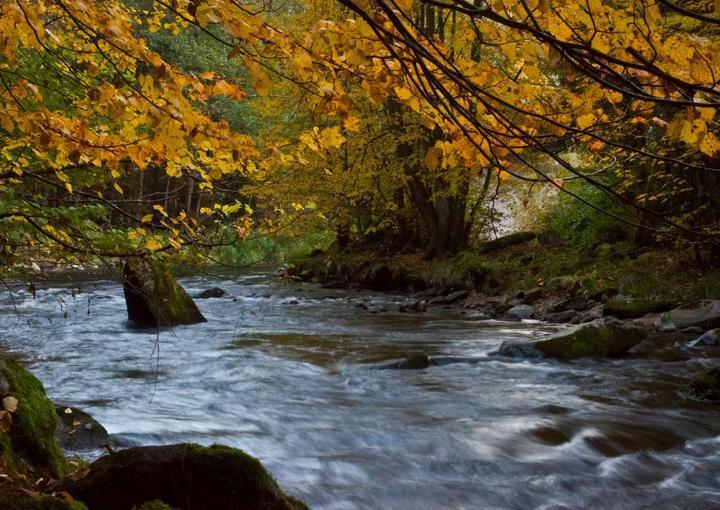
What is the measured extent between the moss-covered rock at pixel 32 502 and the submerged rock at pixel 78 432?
2070mm

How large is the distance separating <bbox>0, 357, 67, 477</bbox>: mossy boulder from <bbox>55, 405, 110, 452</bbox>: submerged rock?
0.72 meters

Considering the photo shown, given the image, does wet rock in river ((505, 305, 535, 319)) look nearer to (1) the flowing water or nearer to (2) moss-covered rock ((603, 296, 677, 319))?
(1) the flowing water

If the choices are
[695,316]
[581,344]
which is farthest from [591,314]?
[581,344]

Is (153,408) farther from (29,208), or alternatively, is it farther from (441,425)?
(441,425)

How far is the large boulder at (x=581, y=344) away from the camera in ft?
→ 25.4

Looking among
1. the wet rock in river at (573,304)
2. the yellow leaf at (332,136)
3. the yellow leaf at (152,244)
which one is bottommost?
the wet rock in river at (573,304)

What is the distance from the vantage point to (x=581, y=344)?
25.5 ft

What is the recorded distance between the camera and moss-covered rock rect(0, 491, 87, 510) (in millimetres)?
2096

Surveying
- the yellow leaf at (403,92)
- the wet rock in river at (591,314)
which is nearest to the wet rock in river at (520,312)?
the wet rock in river at (591,314)

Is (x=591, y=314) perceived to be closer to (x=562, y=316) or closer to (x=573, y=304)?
(x=562, y=316)

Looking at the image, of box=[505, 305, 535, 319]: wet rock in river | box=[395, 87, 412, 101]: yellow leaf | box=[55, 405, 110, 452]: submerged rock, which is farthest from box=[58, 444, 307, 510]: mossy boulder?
box=[505, 305, 535, 319]: wet rock in river

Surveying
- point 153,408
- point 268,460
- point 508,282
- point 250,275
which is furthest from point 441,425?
point 250,275

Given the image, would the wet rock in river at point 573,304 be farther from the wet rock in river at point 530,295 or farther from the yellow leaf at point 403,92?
the yellow leaf at point 403,92

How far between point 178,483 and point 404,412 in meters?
3.42
